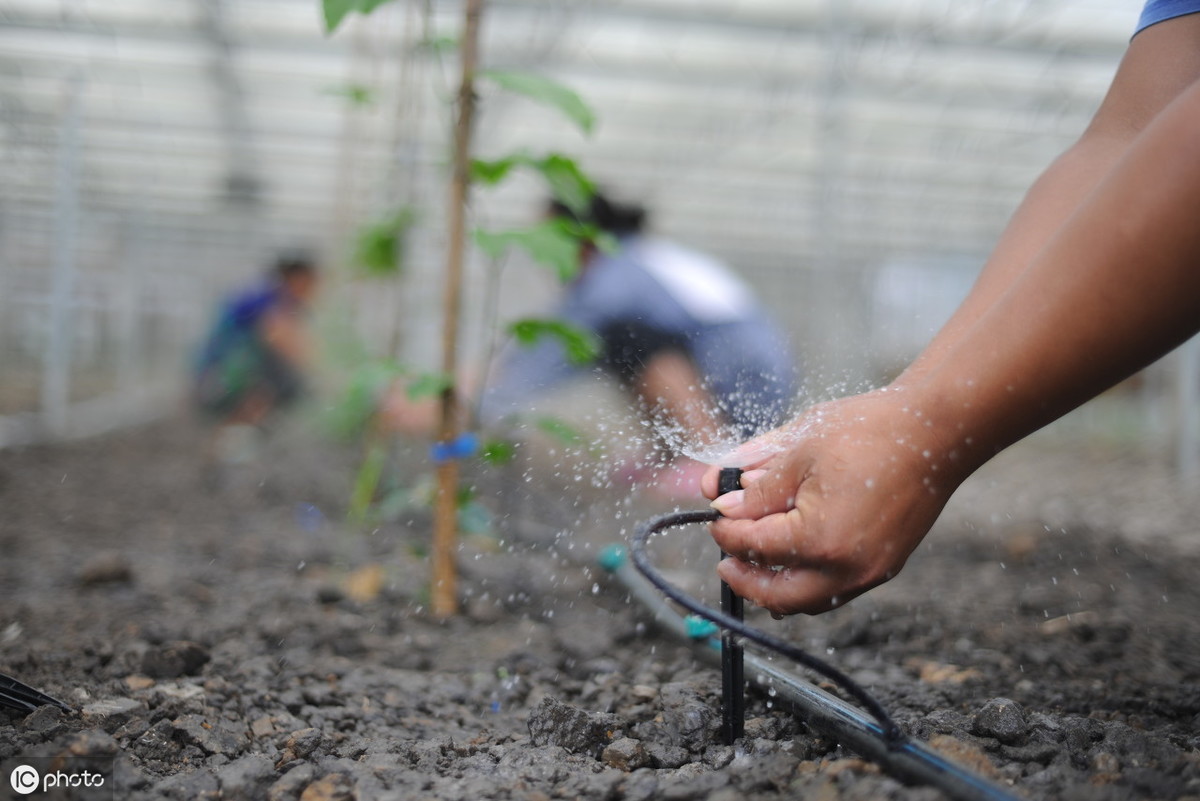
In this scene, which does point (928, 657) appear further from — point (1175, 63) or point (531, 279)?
point (531, 279)

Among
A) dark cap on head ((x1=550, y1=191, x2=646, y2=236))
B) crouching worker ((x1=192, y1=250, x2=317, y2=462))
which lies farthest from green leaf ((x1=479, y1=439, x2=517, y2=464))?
crouching worker ((x1=192, y1=250, x2=317, y2=462))

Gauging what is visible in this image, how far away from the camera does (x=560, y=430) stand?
5.69ft

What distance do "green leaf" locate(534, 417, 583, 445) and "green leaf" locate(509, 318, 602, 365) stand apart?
0.44ft

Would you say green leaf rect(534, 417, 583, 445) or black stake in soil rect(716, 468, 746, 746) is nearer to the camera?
black stake in soil rect(716, 468, 746, 746)

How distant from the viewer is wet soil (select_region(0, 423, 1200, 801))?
982 mm

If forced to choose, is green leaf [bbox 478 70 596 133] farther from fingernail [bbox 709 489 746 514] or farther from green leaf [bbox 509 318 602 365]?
fingernail [bbox 709 489 746 514]

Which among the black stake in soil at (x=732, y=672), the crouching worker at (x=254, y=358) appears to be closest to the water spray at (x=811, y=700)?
the black stake in soil at (x=732, y=672)

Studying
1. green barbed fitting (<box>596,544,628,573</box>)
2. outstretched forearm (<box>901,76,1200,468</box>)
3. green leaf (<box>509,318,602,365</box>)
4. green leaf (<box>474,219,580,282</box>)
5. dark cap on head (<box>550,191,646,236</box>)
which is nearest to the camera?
outstretched forearm (<box>901,76,1200,468</box>)

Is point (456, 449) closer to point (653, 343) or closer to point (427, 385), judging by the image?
point (427, 385)

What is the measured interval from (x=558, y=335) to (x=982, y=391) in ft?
3.38

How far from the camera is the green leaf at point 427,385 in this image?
1660 mm

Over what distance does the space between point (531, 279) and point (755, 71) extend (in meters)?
5.86

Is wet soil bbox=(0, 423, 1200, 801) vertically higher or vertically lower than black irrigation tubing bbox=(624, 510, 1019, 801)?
lower

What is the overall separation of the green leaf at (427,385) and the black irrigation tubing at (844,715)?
0.75m
